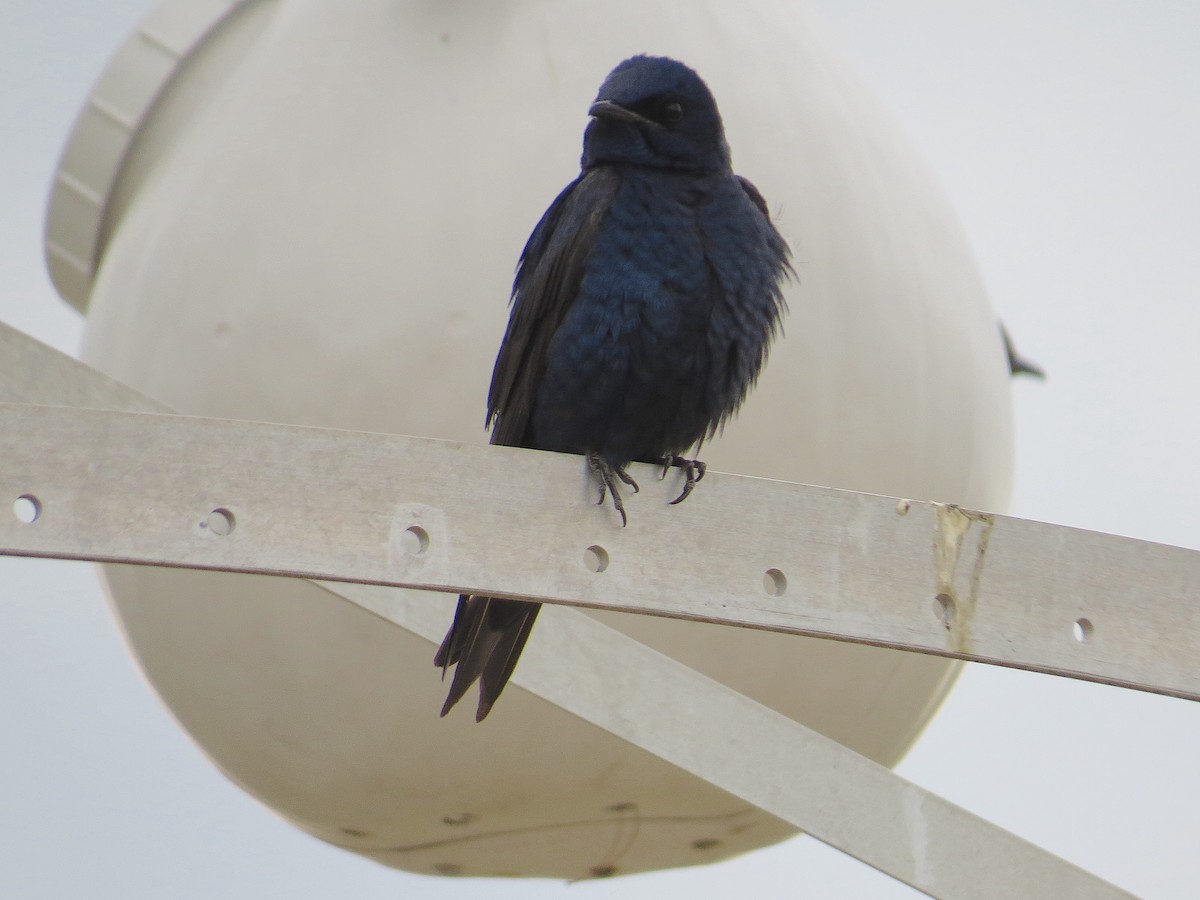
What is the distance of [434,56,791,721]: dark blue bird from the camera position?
3730 mm

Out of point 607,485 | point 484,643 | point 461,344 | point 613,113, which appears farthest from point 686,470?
point 461,344

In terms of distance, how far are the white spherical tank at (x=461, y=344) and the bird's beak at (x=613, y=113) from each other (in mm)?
992

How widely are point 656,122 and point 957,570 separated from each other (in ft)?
5.52

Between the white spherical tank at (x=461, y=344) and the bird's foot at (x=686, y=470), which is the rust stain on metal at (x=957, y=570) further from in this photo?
the white spherical tank at (x=461, y=344)

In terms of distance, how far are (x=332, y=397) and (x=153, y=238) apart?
1.18 m

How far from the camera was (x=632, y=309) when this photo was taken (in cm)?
373

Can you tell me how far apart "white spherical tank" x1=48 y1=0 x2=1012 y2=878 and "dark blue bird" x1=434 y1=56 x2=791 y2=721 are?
92cm

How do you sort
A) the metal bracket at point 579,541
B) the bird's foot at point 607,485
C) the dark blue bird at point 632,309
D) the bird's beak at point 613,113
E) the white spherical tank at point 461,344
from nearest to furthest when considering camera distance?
1. the metal bracket at point 579,541
2. the bird's foot at point 607,485
3. the dark blue bird at point 632,309
4. the bird's beak at point 613,113
5. the white spherical tank at point 461,344

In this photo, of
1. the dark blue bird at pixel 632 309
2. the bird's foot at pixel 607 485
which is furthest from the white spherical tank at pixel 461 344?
the bird's foot at pixel 607 485

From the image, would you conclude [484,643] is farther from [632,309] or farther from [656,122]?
[656,122]

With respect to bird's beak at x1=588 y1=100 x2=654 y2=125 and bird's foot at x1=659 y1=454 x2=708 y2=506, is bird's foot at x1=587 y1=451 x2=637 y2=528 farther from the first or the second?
bird's beak at x1=588 y1=100 x2=654 y2=125

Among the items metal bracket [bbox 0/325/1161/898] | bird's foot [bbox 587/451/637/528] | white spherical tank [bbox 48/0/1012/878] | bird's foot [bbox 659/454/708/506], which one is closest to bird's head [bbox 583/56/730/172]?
bird's foot [bbox 659/454/708/506]

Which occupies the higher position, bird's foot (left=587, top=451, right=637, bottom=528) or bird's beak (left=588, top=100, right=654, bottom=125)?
bird's beak (left=588, top=100, right=654, bottom=125)

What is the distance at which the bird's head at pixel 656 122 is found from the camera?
4012mm
